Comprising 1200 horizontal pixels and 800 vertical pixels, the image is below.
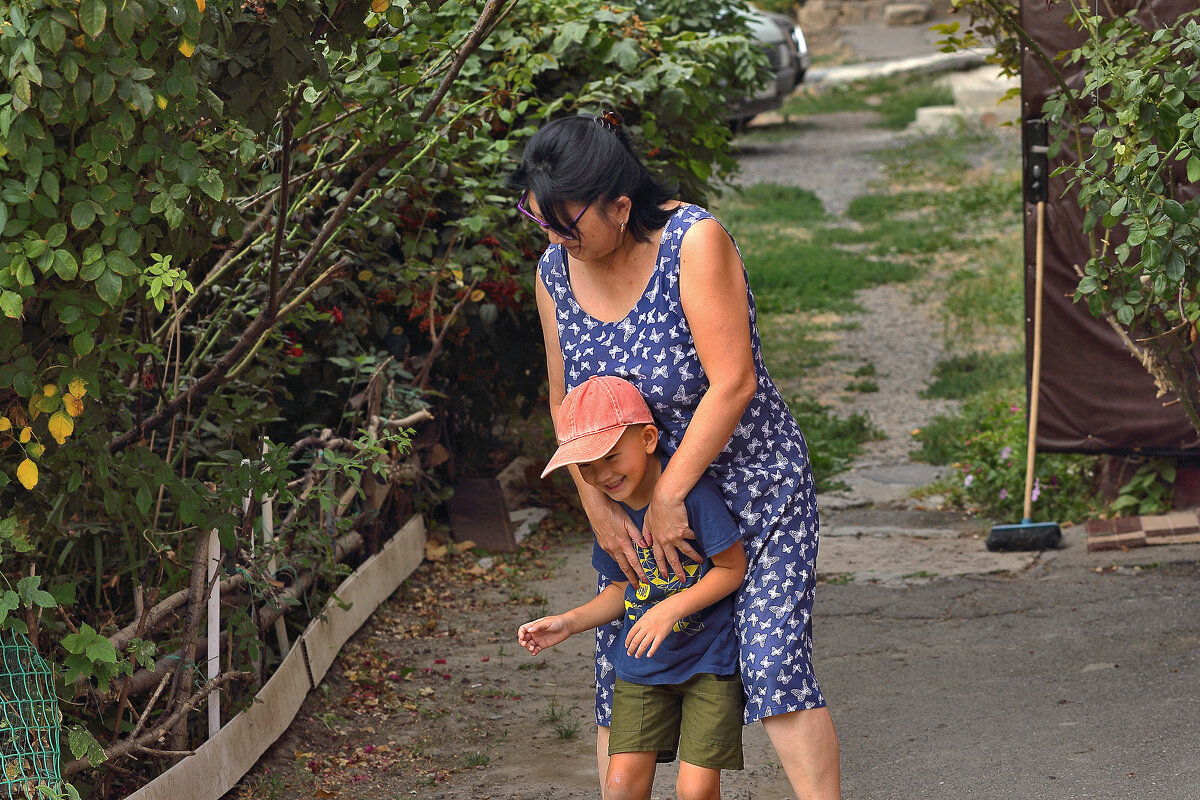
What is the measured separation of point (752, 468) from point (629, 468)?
0.85ft

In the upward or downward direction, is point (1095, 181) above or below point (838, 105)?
above

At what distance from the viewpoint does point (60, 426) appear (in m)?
2.33

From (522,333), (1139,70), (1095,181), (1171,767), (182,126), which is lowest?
(1171,767)

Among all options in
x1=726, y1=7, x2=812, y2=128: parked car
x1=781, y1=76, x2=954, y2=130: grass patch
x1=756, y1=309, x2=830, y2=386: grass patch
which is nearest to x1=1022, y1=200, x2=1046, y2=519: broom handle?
x1=756, y1=309, x2=830, y2=386: grass patch

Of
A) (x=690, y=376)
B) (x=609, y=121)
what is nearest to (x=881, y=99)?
(x=609, y=121)

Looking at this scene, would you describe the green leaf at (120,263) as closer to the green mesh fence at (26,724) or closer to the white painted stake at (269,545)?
the green mesh fence at (26,724)

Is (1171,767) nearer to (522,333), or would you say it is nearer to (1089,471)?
(1089,471)

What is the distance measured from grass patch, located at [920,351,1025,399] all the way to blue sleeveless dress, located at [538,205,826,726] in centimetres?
542

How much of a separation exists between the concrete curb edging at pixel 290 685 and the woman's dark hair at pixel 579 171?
5.21 ft

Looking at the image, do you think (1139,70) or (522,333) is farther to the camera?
(522,333)

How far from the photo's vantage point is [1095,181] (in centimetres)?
360

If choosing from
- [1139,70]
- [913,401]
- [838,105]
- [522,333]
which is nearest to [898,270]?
[913,401]

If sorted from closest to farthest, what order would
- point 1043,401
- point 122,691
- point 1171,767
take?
1. point 122,691
2. point 1171,767
3. point 1043,401

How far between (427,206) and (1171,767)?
3.27 metres
